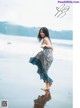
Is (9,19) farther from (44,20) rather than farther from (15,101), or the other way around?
(15,101)

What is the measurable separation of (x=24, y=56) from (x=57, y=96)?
9.2 inches

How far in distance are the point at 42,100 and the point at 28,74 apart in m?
0.13

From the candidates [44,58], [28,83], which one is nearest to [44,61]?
[44,58]

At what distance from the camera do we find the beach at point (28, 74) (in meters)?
1.08

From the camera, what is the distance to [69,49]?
1.10 m

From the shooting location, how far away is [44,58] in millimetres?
1083

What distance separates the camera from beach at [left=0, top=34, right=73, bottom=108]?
108 cm

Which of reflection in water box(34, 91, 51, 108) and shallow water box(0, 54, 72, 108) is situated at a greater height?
shallow water box(0, 54, 72, 108)

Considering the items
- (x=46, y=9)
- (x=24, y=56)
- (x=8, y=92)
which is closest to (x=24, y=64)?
(x=24, y=56)

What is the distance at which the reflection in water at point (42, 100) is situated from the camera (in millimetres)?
1088

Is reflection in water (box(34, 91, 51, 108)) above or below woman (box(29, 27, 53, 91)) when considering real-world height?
below

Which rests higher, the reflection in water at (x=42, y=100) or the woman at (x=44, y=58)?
the woman at (x=44, y=58)

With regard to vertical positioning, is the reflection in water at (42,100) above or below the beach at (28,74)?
below

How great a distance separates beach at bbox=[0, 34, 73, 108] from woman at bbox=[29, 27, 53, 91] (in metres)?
0.02
